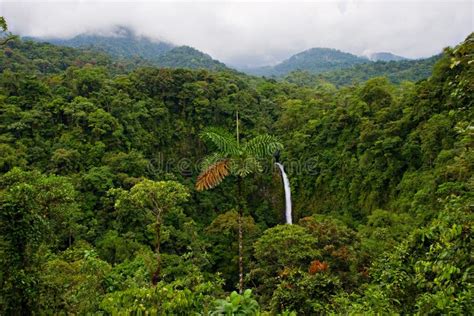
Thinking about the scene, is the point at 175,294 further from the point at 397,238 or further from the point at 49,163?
the point at 49,163

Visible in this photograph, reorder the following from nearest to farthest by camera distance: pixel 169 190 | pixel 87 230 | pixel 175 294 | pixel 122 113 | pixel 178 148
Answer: pixel 175 294 → pixel 169 190 → pixel 87 230 → pixel 122 113 → pixel 178 148

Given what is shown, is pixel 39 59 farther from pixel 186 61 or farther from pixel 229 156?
pixel 186 61

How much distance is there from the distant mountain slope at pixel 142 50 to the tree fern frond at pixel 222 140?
5904cm

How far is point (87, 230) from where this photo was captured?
1609 centimetres

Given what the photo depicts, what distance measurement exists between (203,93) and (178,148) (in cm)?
548

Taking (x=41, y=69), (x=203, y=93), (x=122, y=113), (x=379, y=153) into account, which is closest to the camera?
(x=379, y=153)

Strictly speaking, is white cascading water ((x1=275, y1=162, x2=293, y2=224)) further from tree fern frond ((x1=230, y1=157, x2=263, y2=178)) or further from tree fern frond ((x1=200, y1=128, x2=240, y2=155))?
tree fern frond ((x1=200, y1=128, x2=240, y2=155))

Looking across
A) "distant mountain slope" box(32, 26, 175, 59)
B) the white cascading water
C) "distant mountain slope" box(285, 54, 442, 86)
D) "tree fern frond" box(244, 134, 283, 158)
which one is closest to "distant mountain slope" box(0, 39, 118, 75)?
the white cascading water

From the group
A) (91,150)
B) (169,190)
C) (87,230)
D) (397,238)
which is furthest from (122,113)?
(397,238)

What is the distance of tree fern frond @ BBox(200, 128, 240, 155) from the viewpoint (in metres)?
7.19

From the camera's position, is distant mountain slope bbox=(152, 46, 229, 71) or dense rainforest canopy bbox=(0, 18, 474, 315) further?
distant mountain slope bbox=(152, 46, 229, 71)

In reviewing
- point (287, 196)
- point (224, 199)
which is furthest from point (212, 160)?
point (287, 196)

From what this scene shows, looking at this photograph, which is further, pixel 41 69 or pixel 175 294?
pixel 41 69

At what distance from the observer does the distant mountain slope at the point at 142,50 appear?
72.9 metres
